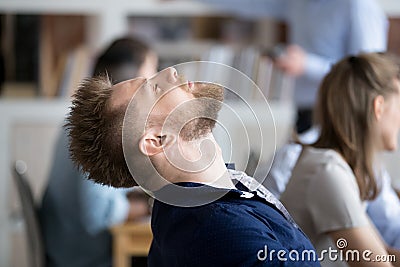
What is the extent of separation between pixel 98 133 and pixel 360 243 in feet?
1.93

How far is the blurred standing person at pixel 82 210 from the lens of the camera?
220 cm

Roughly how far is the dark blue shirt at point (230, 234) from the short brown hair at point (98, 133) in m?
0.09

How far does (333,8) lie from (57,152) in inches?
44.7

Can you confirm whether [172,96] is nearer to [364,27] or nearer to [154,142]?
[154,142]

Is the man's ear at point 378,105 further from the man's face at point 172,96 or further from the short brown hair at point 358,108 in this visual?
the man's face at point 172,96

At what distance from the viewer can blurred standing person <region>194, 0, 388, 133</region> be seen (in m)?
2.65

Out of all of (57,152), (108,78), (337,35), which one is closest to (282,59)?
(337,35)

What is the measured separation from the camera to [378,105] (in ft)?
4.92

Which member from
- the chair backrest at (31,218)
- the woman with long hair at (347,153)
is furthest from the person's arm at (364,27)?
the chair backrest at (31,218)

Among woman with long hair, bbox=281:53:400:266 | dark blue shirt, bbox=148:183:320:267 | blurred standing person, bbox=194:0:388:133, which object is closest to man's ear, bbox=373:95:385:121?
woman with long hair, bbox=281:53:400:266

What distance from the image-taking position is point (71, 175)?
2.19m

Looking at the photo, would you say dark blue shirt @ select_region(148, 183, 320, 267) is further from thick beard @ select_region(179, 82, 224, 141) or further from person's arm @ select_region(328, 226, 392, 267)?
person's arm @ select_region(328, 226, 392, 267)

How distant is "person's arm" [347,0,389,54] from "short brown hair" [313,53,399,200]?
1.13 metres

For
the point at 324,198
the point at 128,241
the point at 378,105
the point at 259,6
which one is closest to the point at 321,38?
the point at 259,6
